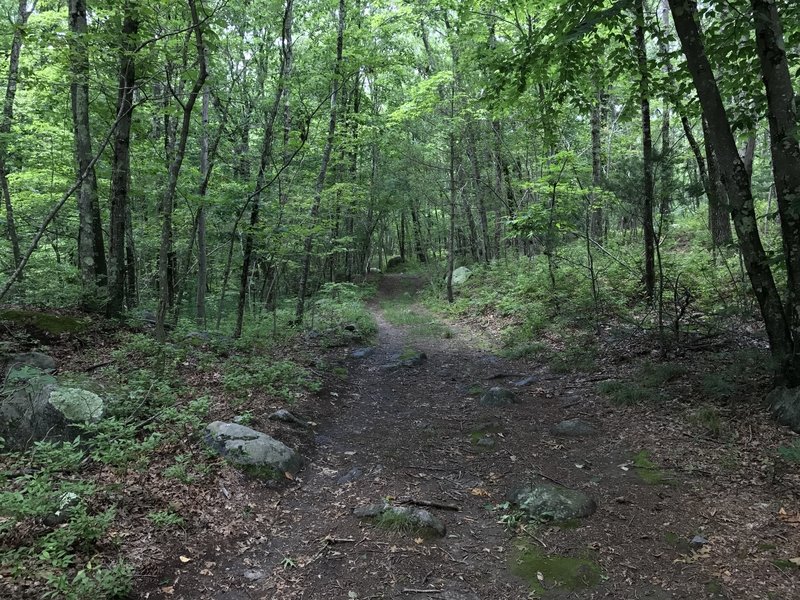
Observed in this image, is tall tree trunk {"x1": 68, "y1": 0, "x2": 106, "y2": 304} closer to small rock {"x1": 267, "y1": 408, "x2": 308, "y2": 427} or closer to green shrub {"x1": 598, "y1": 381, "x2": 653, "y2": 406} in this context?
small rock {"x1": 267, "y1": 408, "x2": 308, "y2": 427}

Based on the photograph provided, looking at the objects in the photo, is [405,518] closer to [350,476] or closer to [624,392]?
[350,476]

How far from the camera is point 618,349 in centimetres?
921

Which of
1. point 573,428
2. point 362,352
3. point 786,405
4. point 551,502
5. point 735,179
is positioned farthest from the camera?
point 362,352

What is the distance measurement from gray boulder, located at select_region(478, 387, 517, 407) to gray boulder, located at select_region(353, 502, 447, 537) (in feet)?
11.4

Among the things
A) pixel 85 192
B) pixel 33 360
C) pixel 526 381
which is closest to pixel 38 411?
pixel 33 360

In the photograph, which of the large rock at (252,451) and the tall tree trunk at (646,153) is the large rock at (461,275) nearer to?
the tall tree trunk at (646,153)

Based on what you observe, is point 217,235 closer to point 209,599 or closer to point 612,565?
point 209,599

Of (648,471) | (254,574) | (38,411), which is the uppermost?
(38,411)

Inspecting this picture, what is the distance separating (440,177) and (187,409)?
20.7 m

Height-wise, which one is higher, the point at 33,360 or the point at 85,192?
the point at 85,192

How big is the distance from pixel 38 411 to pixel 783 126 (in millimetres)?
8928

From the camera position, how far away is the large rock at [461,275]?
78.5 feet

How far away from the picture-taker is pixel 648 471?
518cm

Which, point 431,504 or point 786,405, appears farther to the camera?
point 786,405
